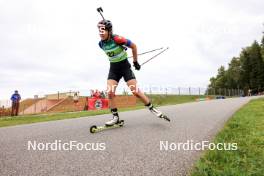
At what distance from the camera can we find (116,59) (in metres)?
6.04

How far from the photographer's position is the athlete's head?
5719 mm

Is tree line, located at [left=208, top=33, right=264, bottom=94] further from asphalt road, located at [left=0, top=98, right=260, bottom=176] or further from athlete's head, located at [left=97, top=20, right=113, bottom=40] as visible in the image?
asphalt road, located at [left=0, top=98, right=260, bottom=176]

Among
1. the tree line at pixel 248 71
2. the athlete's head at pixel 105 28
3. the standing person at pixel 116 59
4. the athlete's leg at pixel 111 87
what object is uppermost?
the tree line at pixel 248 71

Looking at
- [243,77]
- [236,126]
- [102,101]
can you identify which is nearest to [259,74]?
[243,77]

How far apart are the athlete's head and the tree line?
80034 mm

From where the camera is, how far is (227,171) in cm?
260

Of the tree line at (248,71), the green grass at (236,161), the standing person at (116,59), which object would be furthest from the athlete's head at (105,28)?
the tree line at (248,71)

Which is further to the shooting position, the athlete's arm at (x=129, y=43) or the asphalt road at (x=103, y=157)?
the athlete's arm at (x=129, y=43)
